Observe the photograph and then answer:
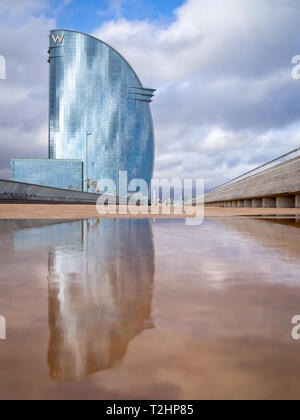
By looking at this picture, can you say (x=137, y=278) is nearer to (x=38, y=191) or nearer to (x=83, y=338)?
(x=83, y=338)

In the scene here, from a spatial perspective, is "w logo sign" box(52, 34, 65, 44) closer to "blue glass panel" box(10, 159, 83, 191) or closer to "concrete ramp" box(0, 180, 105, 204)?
"blue glass panel" box(10, 159, 83, 191)

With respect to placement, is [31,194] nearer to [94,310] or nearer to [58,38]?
[94,310]

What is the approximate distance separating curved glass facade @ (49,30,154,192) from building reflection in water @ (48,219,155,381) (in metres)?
98.5

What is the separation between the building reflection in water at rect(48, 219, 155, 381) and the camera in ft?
2.59

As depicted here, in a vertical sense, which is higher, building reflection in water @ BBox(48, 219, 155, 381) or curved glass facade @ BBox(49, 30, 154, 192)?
curved glass facade @ BBox(49, 30, 154, 192)

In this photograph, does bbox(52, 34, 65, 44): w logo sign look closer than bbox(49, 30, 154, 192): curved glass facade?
No

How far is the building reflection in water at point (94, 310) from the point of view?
79 centimetres

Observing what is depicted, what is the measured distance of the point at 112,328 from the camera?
3.18 ft

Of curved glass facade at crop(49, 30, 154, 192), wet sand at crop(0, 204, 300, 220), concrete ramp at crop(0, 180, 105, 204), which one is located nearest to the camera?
wet sand at crop(0, 204, 300, 220)

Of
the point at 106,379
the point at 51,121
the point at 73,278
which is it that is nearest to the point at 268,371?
the point at 106,379

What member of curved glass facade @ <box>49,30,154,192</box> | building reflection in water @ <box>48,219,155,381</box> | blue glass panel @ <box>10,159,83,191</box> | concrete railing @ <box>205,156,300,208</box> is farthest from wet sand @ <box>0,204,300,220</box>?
curved glass facade @ <box>49,30,154,192</box>

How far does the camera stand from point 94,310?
1141 mm

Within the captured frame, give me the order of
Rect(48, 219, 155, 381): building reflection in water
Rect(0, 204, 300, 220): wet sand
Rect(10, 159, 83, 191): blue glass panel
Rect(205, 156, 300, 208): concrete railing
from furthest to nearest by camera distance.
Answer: Rect(10, 159, 83, 191): blue glass panel → Rect(205, 156, 300, 208): concrete railing → Rect(0, 204, 300, 220): wet sand → Rect(48, 219, 155, 381): building reflection in water

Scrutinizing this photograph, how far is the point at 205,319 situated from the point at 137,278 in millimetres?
668
